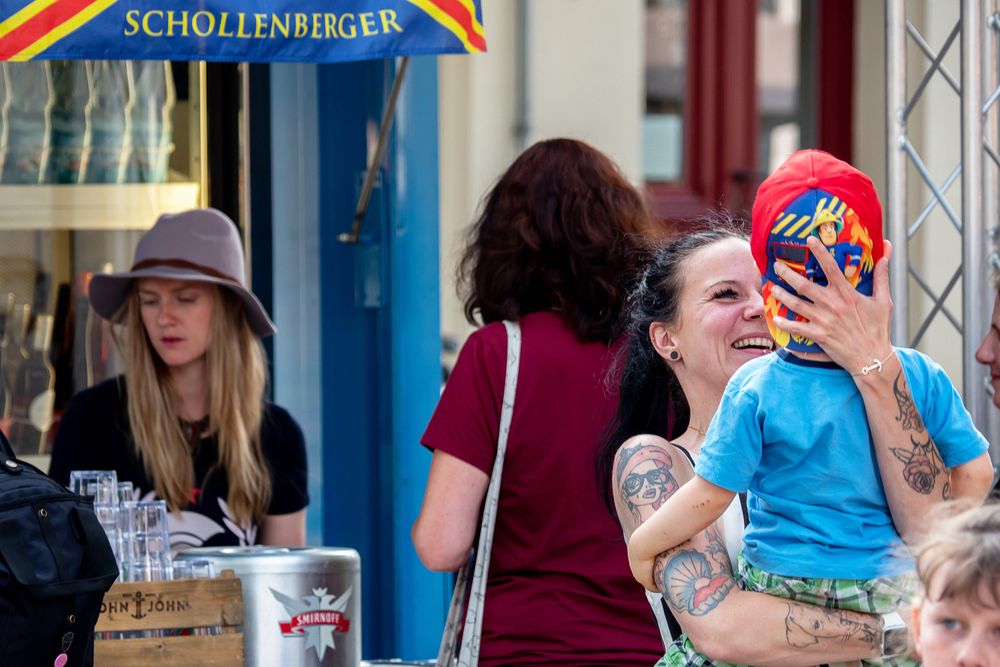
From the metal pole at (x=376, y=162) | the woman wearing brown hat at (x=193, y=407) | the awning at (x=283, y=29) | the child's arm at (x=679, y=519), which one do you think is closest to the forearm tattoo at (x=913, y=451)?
the child's arm at (x=679, y=519)

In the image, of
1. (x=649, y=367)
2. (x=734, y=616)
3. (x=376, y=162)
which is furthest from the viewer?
(x=376, y=162)

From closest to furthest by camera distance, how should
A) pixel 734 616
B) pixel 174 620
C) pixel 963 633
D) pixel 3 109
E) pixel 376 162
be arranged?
pixel 963 633
pixel 734 616
pixel 174 620
pixel 376 162
pixel 3 109

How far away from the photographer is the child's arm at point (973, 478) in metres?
2.00

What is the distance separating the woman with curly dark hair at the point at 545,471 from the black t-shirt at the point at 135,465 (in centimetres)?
79

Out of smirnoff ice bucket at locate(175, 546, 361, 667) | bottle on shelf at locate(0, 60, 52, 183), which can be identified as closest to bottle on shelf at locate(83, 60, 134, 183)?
bottle on shelf at locate(0, 60, 52, 183)

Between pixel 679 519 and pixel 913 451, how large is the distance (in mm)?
321

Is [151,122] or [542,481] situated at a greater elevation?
[151,122]

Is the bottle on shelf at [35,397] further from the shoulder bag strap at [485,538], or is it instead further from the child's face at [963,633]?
the child's face at [963,633]

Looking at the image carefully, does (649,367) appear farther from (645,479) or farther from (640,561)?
(640,561)

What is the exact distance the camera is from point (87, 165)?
438cm

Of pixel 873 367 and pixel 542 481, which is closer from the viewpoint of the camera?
pixel 873 367

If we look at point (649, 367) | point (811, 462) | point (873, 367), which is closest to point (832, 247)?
point (873, 367)

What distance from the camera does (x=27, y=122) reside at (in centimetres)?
429

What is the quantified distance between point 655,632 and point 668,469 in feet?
1.89
